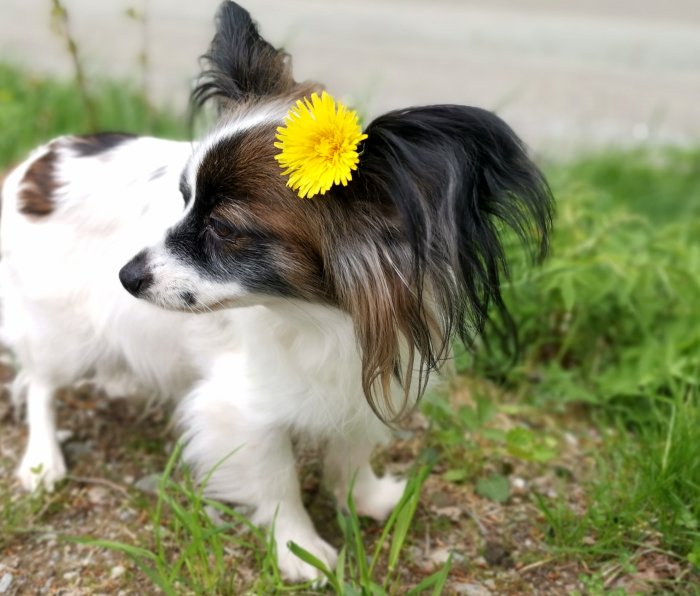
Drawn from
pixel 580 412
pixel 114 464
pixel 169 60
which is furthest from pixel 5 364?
pixel 169 60

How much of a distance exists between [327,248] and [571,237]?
180 cm

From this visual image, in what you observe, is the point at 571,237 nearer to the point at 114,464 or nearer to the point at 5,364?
the point at 114,464

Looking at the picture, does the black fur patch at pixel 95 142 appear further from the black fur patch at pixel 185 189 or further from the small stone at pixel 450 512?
the small stone at pixel 450 512

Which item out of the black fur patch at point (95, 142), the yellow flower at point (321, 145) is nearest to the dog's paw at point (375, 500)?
the yellow flower at point (321, 145)

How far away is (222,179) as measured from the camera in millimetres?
2045

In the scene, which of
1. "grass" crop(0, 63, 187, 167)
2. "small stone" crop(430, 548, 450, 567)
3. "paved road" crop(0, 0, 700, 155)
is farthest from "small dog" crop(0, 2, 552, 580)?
"paved road" crop(0, 0, 700, 155)

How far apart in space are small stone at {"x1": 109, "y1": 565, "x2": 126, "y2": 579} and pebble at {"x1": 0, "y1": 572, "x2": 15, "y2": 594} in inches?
10.3

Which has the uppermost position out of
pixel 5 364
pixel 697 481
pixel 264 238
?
pixel 264 238

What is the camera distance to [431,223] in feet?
5.90

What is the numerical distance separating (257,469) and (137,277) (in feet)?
2.35

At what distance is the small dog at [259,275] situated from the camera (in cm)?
182

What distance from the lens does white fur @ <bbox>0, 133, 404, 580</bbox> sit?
234cm

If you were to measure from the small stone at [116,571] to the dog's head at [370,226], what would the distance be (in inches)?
32.3

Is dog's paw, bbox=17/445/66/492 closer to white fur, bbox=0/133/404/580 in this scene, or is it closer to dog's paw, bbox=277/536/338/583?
white fur, bbox=0/133/404/580
